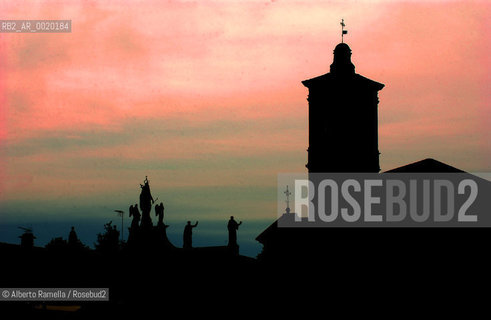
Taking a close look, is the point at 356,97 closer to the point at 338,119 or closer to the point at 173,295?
the point at 338,119

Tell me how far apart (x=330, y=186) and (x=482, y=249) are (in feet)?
33.3

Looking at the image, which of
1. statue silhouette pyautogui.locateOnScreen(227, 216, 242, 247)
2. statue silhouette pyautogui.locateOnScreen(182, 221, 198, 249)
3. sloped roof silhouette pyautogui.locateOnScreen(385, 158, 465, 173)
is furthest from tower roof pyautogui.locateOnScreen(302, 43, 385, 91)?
statue silhouette pyautogui.locateOnScreen(182, 221, 198, 249)

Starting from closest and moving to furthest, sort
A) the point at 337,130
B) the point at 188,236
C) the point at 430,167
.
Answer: the point at 430,167
the point at 337,130
the point at 188,236

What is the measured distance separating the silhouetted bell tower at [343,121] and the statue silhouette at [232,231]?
8.03m

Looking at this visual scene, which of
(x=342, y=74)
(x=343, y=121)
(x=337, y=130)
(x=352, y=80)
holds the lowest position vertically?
(x=337, y=130)

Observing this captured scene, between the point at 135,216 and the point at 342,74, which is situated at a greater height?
the point at 342,74

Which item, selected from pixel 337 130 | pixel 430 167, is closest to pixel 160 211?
pixel 337 130

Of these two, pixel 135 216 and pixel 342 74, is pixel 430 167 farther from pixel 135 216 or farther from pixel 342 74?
pixel 135 216

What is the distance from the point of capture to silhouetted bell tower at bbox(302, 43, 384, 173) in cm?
4328

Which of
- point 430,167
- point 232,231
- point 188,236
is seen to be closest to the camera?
point 430,167

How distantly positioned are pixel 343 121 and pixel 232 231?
1118 centimetres

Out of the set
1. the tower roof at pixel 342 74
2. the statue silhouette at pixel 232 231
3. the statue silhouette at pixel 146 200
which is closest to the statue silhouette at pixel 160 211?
the statue silhouette at pixel 146 200

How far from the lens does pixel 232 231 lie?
164 feet

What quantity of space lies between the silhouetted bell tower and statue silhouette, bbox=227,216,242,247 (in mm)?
8027
